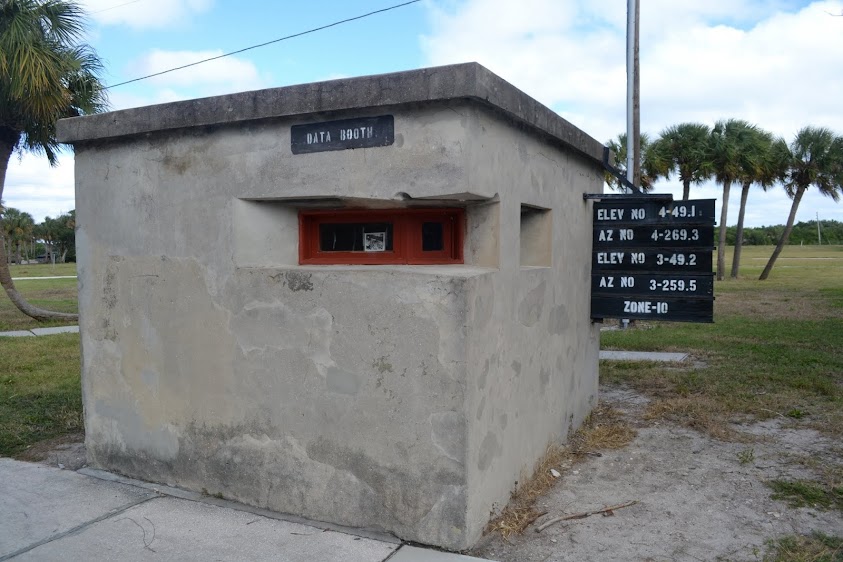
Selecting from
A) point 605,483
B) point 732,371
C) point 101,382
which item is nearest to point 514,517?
point 605,483

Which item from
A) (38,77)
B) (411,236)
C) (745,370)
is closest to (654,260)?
(411,236)

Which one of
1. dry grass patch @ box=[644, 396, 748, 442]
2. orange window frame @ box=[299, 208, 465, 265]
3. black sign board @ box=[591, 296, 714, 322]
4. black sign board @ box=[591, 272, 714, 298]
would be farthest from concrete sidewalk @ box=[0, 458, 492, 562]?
dry grass patch @ box=[644, 396, 748, 442]

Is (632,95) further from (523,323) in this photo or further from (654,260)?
(523,323)

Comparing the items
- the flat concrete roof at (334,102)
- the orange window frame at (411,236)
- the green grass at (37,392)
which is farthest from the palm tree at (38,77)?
the orange window frame at (411,236)

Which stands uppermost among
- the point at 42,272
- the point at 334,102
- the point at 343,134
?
the point at 334,102

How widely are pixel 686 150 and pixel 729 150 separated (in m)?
1.95

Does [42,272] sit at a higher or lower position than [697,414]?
higher

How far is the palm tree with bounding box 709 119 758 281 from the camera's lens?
102 ft

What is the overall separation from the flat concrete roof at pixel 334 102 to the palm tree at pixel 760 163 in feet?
99.1

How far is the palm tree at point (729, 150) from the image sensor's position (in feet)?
102

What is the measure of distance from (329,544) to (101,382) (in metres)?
2.42

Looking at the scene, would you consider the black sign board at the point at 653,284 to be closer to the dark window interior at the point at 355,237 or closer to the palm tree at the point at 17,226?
the dark window interior at the point at 355,237

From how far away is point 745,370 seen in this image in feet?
30.6

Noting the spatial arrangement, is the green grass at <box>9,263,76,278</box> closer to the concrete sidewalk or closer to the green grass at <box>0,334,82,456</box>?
the green grass at <box>0,334,82,456</box>
